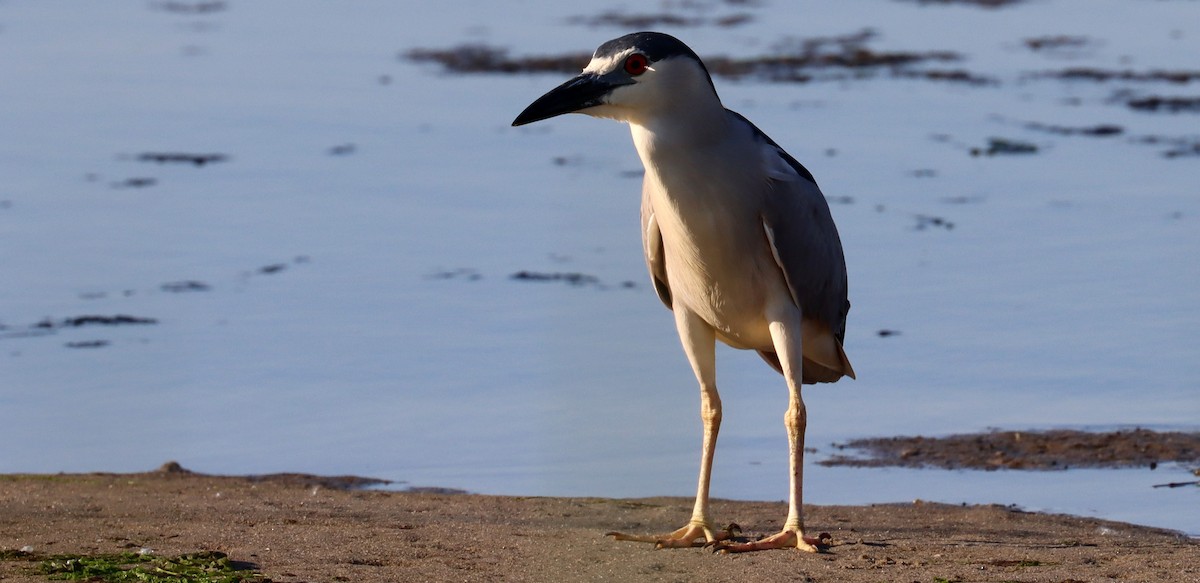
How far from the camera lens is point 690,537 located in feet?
21.9

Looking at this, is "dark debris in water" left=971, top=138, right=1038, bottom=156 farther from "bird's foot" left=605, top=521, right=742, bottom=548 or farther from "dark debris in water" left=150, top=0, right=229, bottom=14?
"dark debris in water" left=150, top=0, right=229, bottom=14

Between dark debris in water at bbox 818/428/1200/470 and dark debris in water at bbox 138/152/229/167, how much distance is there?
25.1ft

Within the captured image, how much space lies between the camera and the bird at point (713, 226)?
6305 mm

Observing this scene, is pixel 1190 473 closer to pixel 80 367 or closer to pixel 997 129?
pixel 80 367

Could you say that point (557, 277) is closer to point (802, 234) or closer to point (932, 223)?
point (932, 223)

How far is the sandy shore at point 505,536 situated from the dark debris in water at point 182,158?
7.23m

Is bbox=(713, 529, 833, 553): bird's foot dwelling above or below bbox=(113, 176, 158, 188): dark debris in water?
below

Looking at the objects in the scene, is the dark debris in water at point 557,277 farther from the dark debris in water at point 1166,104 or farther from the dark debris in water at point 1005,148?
the dark debris in water at point 1166,104

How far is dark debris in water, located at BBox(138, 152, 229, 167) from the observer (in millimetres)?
14969

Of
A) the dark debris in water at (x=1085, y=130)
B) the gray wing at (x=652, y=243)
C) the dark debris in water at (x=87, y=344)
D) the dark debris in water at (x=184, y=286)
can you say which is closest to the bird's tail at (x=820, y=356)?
the gray wing at (x=652, y=243)

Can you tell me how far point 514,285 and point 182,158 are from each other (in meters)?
4.83

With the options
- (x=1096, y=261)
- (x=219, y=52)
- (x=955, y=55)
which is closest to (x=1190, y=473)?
(x=1096, y=261)

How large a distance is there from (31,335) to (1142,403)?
559cm

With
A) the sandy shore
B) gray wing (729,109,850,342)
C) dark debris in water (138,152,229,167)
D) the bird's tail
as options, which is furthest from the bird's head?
dark debris in water (138,152,229,167)
